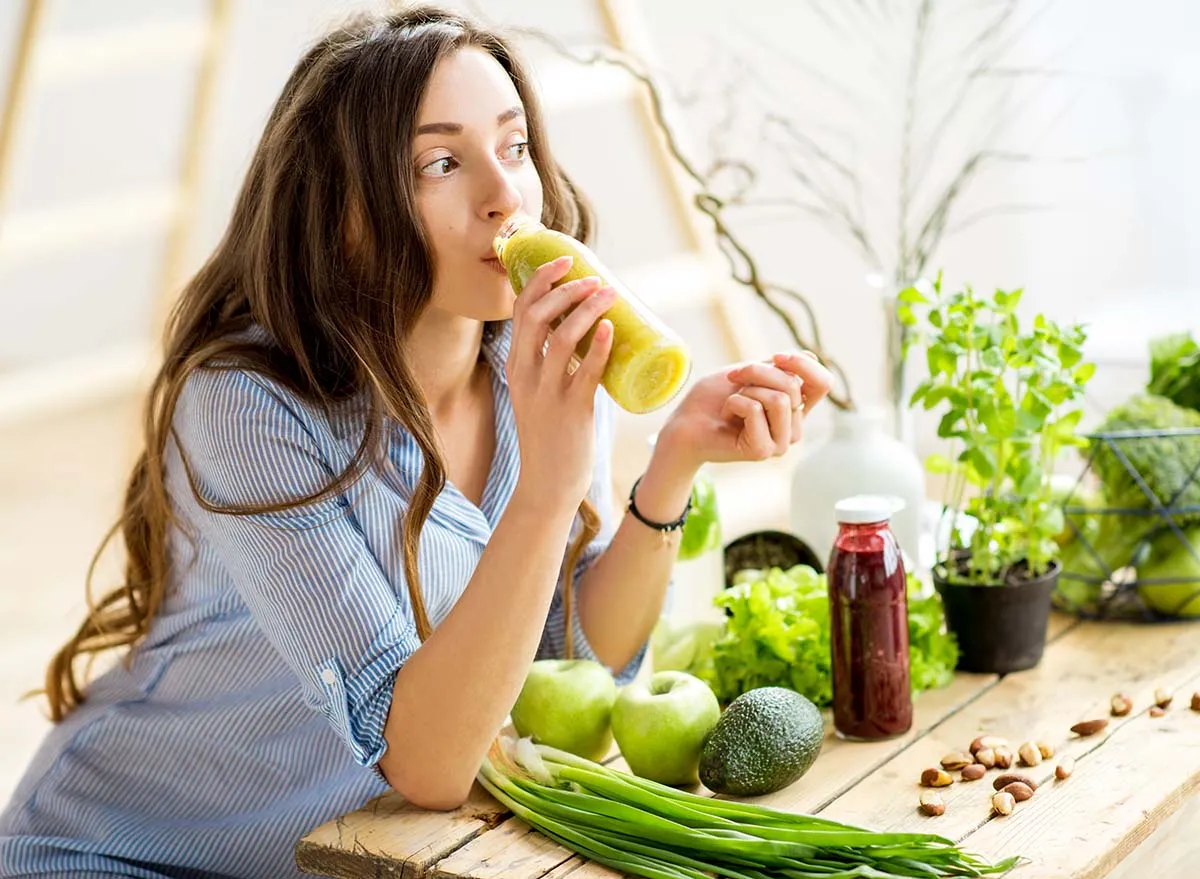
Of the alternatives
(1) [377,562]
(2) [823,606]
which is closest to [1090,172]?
(2) [823,606]

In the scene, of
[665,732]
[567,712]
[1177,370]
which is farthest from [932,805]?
[1177,370]

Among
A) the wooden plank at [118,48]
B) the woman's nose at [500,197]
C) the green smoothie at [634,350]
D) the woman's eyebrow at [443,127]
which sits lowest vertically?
the green smoothie at [634,350]

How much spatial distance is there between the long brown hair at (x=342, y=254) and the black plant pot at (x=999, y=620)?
62 cm

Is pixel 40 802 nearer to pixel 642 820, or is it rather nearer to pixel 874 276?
pixel 642 820

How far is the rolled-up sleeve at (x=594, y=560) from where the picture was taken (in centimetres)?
177

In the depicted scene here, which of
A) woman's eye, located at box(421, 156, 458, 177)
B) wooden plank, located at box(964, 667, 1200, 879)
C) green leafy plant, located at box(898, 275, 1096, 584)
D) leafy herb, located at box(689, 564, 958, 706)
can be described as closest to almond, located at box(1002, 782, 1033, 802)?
wooden plank, located at box(964, 667, 1200, 879)

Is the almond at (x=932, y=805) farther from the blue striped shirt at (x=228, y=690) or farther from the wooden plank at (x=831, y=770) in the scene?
the blue striped shirt at (x=228, y=690)

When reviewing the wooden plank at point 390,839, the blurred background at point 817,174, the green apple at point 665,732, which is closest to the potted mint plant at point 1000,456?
the green apple at point 665,732

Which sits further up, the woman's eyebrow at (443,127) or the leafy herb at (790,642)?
the woman's eyebrow at (443,127)

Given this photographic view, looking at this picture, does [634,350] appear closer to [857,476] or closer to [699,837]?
[699,837]

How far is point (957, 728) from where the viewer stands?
4.97 feet

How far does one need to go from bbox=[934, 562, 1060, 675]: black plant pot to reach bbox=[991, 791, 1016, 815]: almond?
386 mm

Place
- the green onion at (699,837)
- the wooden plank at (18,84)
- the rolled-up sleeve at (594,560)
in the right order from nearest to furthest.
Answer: the green onion at (699,837) → the rolled-up sleeve at (594,560) → the wooden plank at (18,84)

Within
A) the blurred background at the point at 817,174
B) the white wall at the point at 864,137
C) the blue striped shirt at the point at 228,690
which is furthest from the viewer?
the white wall at the point at 864,137
